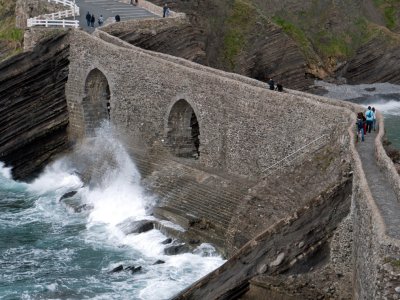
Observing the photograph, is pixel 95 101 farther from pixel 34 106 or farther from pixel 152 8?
pixel 152 8

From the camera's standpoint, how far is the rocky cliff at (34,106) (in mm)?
40875

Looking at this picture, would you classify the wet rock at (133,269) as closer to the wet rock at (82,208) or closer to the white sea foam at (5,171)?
the wet rock at (82,208)

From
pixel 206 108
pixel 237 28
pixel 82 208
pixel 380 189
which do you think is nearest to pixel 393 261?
pixel 380 189

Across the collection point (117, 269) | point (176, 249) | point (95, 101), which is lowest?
point (117, 269)

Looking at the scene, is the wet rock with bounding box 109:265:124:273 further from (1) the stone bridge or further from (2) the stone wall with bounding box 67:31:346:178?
(2) the stone wall with bounding box 67:31:346:178

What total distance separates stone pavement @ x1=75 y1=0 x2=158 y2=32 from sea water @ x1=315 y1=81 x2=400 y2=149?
59.9 feet

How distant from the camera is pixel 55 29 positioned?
42.2 metres

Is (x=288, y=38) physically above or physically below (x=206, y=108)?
above

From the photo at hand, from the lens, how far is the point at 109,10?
2000 inches

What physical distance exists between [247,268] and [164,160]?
11.8 m

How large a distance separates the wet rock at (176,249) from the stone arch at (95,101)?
42.4ft

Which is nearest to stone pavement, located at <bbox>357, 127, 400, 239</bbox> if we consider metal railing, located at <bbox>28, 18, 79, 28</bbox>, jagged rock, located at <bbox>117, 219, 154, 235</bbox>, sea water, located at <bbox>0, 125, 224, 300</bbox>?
sea water, located at <bbox>0, 125, 224, 300</bbox>

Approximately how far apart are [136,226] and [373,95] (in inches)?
1395

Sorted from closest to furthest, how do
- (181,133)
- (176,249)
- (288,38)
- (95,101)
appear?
(176,249), (181,133), (95,101), (288,38)
